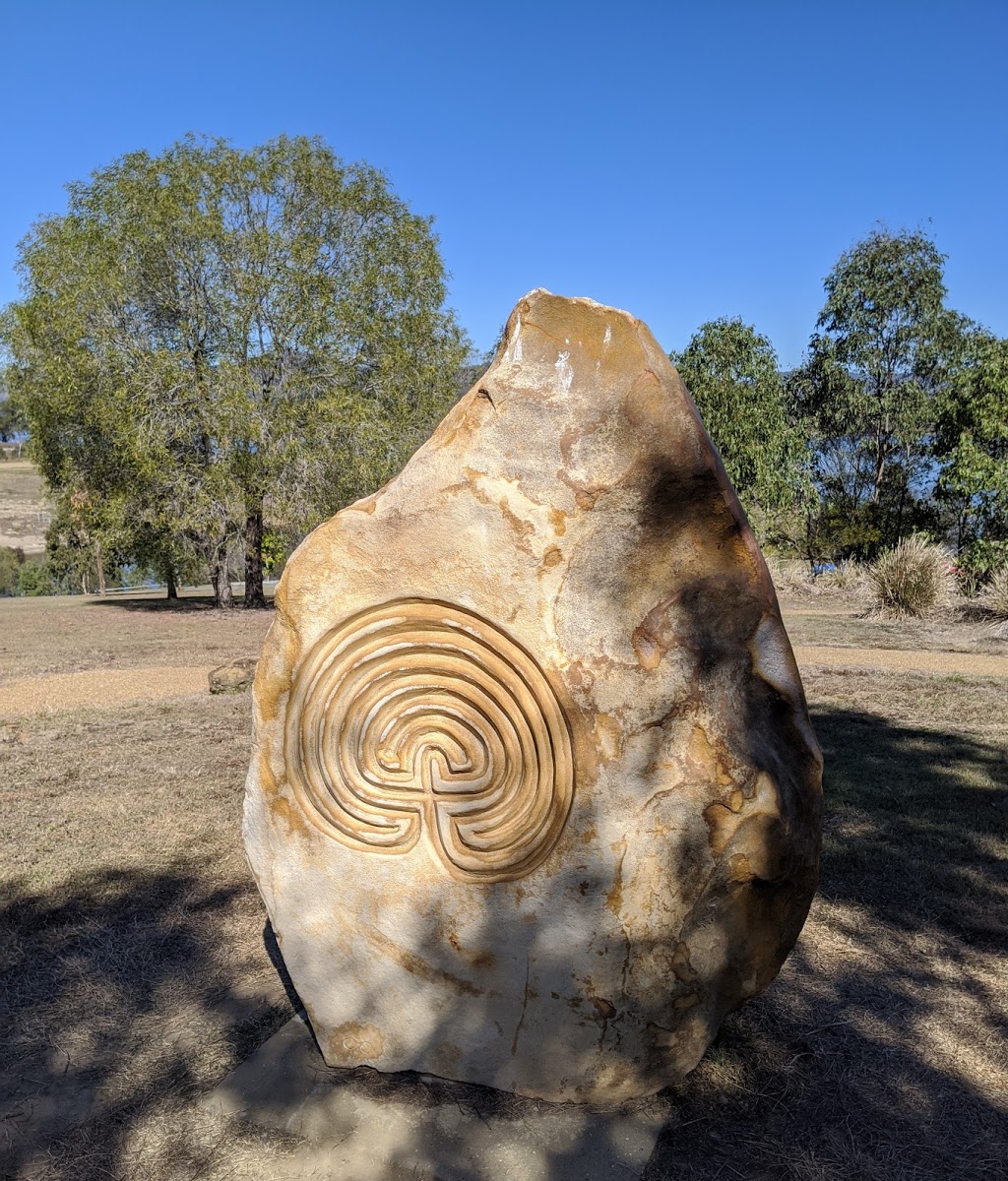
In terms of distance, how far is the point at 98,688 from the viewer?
31.1 ft

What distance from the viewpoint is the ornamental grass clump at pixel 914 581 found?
15.5 meters

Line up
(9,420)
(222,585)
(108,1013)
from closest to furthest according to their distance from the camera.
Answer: (108,1013) < (222,585) < (9,420)

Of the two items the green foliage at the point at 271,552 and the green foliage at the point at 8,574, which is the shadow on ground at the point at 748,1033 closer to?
the green foliage at the point at 271,552

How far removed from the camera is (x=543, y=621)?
2697mm

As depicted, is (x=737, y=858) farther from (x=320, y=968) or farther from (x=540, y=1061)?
(x=320, y=968)

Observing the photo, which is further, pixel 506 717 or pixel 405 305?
pixel 405 305

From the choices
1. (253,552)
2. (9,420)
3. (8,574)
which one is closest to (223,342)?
(253,552)

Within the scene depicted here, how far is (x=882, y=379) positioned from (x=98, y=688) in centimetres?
2265

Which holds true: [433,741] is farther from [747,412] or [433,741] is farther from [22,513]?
[22,513]

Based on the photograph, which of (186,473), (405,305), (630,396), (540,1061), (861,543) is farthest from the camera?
(861,543)

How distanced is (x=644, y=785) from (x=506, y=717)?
0.43 metres

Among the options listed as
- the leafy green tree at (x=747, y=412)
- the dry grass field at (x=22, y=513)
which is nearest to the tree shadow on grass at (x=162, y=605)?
the leafy green tree at (x=747, y=412)

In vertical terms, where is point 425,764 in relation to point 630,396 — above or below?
below

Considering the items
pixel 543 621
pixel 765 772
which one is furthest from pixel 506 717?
pixel 765 772
